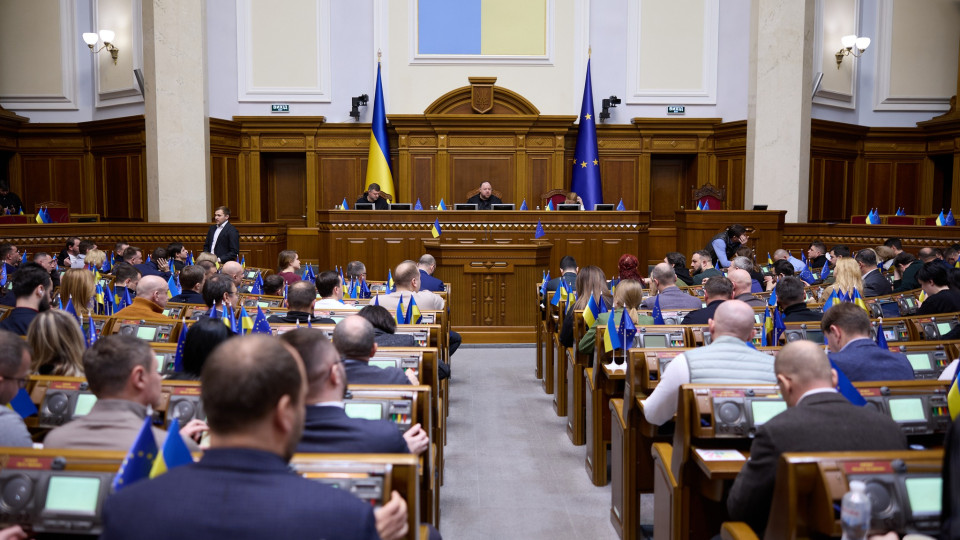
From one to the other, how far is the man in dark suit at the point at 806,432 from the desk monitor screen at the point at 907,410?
2.25 ft

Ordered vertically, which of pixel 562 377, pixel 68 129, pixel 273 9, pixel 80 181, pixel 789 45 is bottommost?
pixel 562 377

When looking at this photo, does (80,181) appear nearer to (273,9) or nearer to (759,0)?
(273,9)

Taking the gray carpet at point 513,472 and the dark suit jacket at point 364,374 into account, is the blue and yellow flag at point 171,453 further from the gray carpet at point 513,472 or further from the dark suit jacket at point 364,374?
the gray carpet at point 513,472

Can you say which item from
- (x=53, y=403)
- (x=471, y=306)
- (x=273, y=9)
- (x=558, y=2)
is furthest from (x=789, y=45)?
(x=53, y=403)

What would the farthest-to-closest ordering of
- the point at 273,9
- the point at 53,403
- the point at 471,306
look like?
the point at 273,9, the point at 471,306, the point at 53,403

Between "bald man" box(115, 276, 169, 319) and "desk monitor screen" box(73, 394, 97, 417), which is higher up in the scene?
"bald man" box(115, 276, 169, 319)

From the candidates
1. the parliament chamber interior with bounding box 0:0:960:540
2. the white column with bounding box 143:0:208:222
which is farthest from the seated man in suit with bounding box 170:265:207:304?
the white column with bounding box 143:0:208:222

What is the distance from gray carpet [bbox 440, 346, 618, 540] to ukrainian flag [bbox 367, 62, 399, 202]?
6.82 metres

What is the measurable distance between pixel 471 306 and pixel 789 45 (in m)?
7.65

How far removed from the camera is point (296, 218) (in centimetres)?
1484

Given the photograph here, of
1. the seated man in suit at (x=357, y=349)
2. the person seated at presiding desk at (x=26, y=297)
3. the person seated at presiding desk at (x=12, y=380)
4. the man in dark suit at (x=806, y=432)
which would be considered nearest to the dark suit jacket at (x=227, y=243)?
the person seated at presiding desk at (x=26, y=297)

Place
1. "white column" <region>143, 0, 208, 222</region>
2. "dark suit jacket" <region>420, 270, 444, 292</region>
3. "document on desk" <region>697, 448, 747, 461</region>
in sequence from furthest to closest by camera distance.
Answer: "white column" <region>143, 0, 208, 222</region>
"dark suit jacket" <region>420, 270, 444, 292</region>
"document on desk" <region>697, 448, 747, 461</region>

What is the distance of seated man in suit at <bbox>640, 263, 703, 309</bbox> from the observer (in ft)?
19.4

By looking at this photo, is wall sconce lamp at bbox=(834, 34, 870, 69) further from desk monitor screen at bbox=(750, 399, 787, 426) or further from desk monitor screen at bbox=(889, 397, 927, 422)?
desk monitor screen at bbox=(750, 399, 787, 426)
